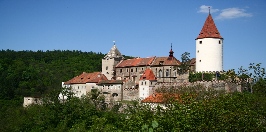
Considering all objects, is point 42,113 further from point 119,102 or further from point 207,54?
point 207,54

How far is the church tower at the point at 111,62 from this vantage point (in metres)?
66.5

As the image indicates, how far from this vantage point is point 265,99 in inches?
1529

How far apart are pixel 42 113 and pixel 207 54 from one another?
25.4m

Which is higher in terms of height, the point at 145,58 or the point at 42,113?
the point at 145,58

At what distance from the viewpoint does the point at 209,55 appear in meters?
56.4

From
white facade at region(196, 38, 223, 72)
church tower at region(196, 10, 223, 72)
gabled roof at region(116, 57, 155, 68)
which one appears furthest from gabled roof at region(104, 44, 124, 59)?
white facade at region(196, 38, 223, 72)

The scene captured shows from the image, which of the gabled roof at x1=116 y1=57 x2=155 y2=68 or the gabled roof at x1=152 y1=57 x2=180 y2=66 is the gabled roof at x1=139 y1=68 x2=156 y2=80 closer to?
the gabled roof at x1=152 y1=57 x2=180 y2=66

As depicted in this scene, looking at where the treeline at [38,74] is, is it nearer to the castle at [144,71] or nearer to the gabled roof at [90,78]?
the gabled roof at [90,78]

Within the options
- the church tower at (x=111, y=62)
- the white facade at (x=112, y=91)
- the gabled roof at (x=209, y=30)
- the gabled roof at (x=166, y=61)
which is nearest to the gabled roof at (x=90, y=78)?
the church tower at (x=111, y=62)

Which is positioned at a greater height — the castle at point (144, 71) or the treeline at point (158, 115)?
the castle at point (144, 71)

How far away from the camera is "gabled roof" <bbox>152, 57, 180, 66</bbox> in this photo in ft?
194

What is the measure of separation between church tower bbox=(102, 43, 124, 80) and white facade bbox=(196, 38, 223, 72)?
15.6 m

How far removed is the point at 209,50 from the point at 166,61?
6975 millimetres

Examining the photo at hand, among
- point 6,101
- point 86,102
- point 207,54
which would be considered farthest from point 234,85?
point 6,101
